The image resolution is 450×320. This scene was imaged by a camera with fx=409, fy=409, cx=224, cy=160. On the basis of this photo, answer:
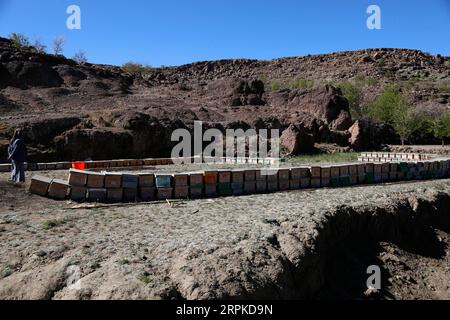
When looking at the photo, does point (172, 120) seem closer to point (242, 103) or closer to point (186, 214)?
point (242, 103)

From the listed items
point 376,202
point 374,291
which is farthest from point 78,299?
point 376,202

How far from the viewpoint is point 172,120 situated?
75.0 feet

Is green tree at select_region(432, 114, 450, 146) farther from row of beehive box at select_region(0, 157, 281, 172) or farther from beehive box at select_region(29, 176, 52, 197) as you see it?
beehive box at select_region(29, 176, 52, 197)

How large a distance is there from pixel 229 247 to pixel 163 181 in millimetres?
4174

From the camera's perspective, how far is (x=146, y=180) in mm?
9219

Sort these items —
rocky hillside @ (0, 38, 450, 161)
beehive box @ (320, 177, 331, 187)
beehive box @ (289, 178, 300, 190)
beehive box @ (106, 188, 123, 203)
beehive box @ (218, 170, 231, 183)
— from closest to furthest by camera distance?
beehive box @ (106, 188, 123, 203)
beehive box @ (218, 170, 231, 183)
beehive box @ (289, 178, 300, 190)
beehive box @ (320, 177, 331, 187)
rocky hillside @ (0, 38, 450, 161)

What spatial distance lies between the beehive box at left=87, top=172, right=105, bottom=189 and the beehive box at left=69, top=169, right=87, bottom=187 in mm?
97

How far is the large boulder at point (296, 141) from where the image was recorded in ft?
73.6

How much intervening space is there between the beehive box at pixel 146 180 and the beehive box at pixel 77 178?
3.89 ft

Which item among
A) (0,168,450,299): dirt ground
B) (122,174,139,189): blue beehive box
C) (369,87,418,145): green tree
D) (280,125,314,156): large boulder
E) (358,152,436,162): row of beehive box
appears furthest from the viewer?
(369,87,418,145): green tree

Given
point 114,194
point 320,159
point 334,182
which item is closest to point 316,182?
point 334,182

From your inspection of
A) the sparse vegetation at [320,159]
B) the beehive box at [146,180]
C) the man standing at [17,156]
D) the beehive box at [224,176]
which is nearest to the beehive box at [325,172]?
the beehive box at [224,176]

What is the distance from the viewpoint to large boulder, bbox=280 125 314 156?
22.4 m

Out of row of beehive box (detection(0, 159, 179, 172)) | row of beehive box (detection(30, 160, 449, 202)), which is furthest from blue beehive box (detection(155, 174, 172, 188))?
row of beehive box (detection(0, 159, 179, 172))
